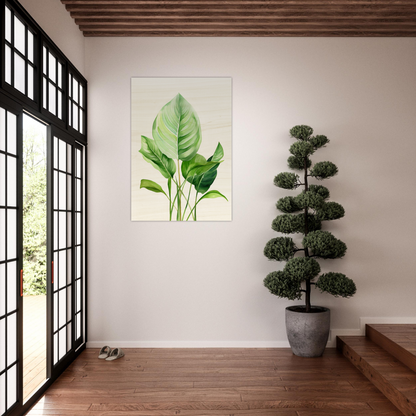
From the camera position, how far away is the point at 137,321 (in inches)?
151

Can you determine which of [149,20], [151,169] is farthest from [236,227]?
[149,20]

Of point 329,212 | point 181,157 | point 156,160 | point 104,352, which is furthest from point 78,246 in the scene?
point 329,212

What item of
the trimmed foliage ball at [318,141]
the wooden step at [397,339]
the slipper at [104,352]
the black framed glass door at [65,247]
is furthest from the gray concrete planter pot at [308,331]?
the black framed glass door at [65,247]

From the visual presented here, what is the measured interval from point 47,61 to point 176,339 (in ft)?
9.24

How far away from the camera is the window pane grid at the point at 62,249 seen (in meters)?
3.11

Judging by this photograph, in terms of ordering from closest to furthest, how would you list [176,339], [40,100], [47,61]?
[40,100] → [47,61] → [176,339]

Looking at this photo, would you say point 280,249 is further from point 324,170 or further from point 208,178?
point 208,178

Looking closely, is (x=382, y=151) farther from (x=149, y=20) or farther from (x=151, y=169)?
(x=149, y=20)

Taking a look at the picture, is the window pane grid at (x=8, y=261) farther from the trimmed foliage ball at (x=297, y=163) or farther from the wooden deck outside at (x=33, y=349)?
the trimmed foliage ball at (x=297, y=163)

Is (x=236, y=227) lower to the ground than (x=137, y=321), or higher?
higher

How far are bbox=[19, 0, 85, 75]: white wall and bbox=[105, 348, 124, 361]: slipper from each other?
277 cm

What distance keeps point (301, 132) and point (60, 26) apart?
236 cm

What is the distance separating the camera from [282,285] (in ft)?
11.2

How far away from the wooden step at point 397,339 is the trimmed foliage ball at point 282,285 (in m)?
0.84
